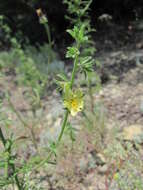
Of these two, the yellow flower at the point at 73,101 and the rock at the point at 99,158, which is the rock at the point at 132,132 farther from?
the yellow flower at the point at 73,101

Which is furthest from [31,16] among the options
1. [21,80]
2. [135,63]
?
[135,63]

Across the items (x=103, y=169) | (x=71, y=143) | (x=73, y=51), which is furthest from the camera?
(x=71, y=143)

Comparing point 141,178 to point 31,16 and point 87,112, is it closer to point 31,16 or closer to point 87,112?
point 87,112

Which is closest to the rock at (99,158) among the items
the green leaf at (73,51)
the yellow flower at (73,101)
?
the yellow flower at (73,101)

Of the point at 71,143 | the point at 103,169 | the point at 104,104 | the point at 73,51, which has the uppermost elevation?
the point at 73,51

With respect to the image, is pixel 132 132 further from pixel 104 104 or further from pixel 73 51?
pixel 73 51

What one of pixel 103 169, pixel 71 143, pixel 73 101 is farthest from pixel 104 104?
pixel 73 101

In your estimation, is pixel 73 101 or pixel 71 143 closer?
pixel 73 101

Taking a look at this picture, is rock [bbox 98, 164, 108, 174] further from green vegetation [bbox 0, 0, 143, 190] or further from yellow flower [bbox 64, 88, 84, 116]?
yellow flower [bbox 64, 88, 84, 116]
